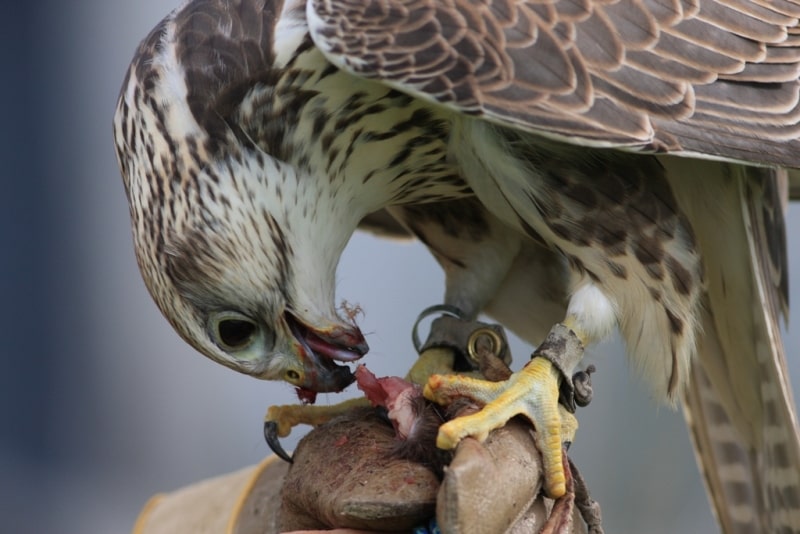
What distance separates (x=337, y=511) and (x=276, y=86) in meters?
0.87

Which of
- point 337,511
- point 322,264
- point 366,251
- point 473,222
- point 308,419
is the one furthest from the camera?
point 366,251

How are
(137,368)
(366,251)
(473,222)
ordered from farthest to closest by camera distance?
(137,368), (366,251), (473,222)

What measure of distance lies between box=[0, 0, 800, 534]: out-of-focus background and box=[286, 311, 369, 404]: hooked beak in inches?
129

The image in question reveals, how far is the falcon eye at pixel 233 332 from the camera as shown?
2.34 m

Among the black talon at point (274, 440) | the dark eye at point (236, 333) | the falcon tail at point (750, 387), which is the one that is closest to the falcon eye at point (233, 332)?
the dark eye at point (236, 333)

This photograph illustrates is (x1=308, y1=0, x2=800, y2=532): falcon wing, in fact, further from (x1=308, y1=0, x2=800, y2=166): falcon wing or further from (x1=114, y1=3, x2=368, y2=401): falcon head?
(x1=114, y1=3, x2=368, y2=401): falcon head

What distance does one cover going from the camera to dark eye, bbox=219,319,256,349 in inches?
92.7

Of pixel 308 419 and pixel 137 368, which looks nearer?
pixel 308 419

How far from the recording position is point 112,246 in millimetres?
6227

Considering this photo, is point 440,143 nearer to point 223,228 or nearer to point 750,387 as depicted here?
point 223,228

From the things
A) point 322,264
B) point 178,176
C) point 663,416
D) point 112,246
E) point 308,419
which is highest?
point 178,176

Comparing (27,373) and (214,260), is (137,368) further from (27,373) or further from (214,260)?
(214,260)

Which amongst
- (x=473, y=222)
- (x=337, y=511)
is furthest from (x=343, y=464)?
(x=473, y=222)

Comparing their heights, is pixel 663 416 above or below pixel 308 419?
below
